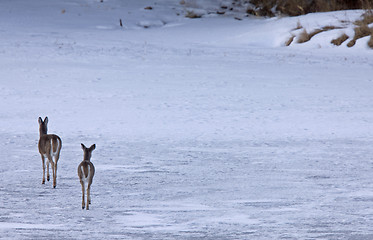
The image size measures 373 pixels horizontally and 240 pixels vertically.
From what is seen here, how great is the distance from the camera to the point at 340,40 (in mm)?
18719

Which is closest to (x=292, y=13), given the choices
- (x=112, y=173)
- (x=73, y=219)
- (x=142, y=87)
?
(x=142, y=87)

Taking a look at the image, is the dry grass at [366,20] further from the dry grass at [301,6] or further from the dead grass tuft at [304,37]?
the dry grass at [301,6]

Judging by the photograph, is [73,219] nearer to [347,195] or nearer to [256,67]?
[347,195]

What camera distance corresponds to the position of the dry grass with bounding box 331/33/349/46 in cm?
1867

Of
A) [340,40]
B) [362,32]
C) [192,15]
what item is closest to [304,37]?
[340,40]

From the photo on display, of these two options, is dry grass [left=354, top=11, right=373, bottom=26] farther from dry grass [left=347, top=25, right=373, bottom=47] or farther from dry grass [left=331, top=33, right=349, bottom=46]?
dry grass [left=331, top=33, right=349, bottom=46]

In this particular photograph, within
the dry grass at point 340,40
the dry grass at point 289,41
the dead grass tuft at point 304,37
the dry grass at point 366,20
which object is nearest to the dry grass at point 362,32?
the dry grass at point 340,40

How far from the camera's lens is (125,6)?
2653 cm

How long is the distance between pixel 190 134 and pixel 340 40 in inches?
441

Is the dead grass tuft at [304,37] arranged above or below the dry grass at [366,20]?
below

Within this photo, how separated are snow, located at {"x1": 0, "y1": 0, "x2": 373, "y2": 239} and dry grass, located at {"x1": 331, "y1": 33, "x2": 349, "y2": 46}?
0.31 metres

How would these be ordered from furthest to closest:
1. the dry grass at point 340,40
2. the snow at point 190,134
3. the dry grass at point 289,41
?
1. the dry grass at point 289,41
2. the dry grass at point 340,40
3. the snow at point 190,134

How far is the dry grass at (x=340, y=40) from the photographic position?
1867cm

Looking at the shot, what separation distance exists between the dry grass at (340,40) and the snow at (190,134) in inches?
12.2
